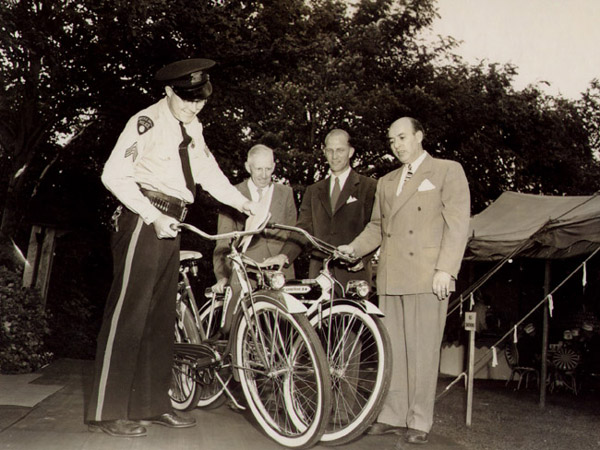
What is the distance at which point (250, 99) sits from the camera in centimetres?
899

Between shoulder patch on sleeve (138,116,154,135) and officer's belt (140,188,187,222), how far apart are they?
301mm

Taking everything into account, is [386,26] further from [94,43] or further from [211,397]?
[211,397]

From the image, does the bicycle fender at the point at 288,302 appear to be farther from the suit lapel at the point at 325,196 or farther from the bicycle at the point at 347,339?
the suit lapel at the point at 325,196

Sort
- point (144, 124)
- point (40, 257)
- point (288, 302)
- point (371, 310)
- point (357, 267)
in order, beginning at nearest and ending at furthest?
point (288, 302)
point (371, 310)
point (144, 124)
point (357, 267)
point (40, 257)

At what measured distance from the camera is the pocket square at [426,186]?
3.75 m

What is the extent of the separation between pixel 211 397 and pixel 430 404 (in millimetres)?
1315

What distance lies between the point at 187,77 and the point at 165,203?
65 centimetres

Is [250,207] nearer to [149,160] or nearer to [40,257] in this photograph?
[149,160]

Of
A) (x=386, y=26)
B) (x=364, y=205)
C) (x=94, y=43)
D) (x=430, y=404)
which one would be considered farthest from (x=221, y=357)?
(x=386, y=26)

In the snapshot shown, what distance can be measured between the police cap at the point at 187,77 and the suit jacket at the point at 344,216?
4.13 feet

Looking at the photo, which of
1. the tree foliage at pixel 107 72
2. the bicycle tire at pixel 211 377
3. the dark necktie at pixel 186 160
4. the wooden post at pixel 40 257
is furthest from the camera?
the wooden post at pixel 40 257

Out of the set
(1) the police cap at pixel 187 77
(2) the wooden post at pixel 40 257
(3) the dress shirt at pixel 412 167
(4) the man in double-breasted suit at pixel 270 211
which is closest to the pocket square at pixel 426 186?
(3) the dress shirt at pixel 412 167

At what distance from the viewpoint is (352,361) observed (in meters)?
3.70

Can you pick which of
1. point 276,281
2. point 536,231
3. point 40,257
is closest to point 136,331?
point 276,281
